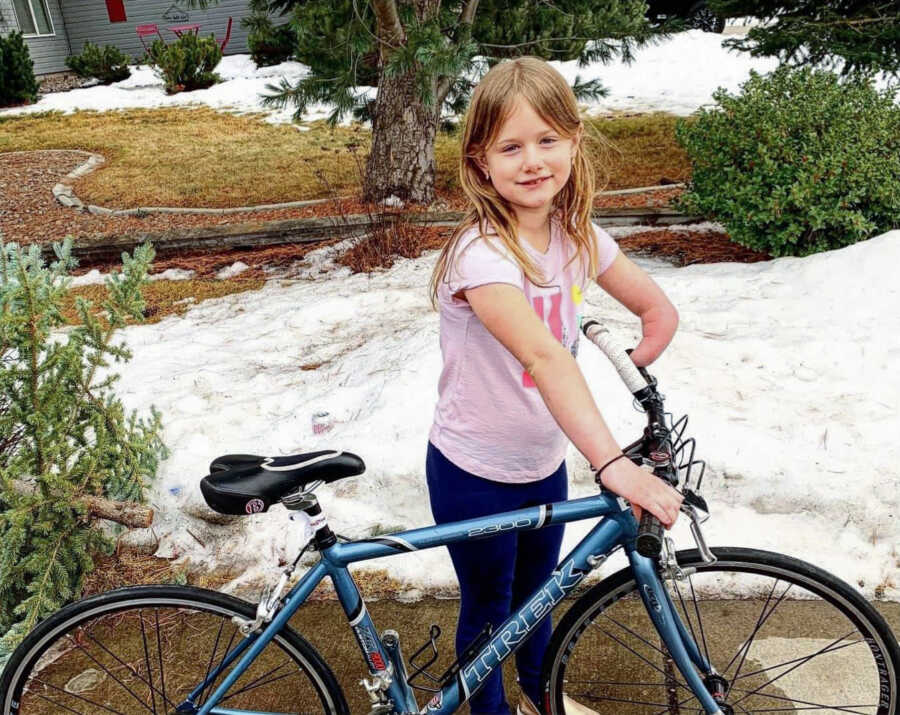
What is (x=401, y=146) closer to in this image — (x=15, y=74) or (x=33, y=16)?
(x=15, y=74)

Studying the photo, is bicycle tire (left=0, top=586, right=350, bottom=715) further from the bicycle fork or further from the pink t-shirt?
the bicycle fork

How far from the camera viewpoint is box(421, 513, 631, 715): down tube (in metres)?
1.83

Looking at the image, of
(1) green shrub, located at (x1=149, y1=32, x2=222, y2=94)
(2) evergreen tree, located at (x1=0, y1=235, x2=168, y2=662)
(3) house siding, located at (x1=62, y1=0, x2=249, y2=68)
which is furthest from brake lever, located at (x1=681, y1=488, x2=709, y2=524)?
(3) house siding, located at (x1=62, y1=0, x2=249, y2=68)

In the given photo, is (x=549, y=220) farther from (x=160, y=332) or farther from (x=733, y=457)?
(x=160, y=332)

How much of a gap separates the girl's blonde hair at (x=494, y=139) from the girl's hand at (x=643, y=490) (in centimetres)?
45

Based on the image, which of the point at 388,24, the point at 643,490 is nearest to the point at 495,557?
the point at 643,490

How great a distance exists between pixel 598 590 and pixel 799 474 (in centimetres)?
162

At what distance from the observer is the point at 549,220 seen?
1.88 meters

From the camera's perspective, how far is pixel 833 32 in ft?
23.4

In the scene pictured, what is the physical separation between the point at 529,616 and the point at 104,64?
20.0m

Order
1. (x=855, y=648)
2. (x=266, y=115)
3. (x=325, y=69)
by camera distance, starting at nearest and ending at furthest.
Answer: (x=855, y=648), (x=325, y=69), (x=266, y=115)

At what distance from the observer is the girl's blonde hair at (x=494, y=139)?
169cm

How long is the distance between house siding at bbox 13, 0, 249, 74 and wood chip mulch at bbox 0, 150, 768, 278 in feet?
34.5

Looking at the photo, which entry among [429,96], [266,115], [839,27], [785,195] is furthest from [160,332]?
[266,115]
